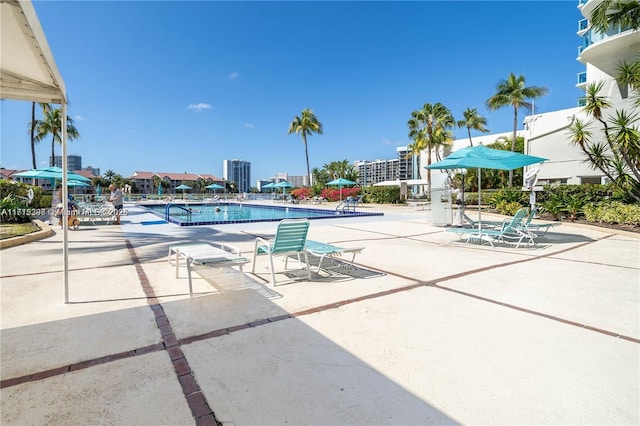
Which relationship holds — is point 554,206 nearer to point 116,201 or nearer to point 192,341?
point 192,341

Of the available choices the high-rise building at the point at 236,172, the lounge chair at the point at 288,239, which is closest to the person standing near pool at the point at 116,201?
the lounge chair at the point at 288,239

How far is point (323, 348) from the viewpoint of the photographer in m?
2.86

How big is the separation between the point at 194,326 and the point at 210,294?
3.52 feet

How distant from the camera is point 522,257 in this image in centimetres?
676

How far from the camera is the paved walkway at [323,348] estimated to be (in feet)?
6.78

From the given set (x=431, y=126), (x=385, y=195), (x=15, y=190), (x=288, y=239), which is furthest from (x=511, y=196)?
(x=15, y=190)

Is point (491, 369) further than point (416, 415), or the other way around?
point (491, 369)

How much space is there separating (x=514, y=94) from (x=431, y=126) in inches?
308

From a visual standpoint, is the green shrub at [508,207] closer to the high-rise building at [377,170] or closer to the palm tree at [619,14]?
the palm tree at [619,14]

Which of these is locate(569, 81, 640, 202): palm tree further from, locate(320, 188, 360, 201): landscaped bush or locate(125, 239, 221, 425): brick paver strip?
locate(320, 188, 360, 201): landscaped bush

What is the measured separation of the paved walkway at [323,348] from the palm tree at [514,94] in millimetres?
31195

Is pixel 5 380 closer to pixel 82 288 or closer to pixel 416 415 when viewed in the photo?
pixel 82 288

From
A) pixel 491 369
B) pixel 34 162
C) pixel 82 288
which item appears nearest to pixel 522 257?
pixel 491 369

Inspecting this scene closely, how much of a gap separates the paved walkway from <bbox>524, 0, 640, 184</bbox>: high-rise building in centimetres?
1527
